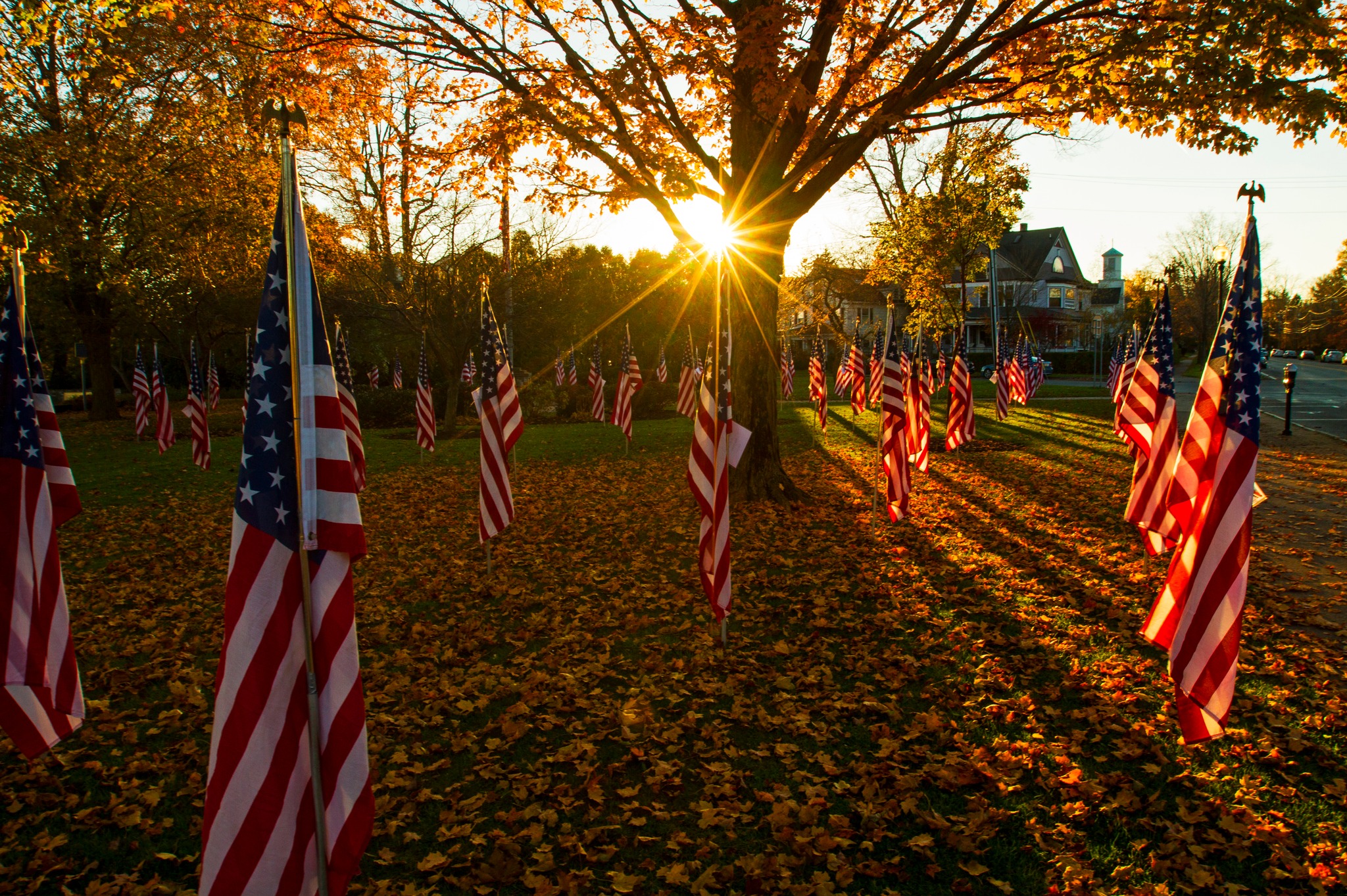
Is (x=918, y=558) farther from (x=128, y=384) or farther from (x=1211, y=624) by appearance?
(x=128, y=384)

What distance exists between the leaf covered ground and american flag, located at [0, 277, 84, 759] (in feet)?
1.82

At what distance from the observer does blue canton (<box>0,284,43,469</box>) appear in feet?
15.4

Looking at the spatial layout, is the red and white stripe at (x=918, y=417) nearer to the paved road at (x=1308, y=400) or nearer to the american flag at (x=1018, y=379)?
the paved road at (x=1308, y=400)

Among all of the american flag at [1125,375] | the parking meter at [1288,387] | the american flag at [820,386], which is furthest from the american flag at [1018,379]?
the parking meter at [1288,387]

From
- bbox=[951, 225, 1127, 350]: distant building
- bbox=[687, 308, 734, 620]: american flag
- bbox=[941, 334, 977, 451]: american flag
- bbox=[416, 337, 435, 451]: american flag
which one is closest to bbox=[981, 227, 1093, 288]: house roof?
bbox=[951, 225, 1127, 350]: distant building

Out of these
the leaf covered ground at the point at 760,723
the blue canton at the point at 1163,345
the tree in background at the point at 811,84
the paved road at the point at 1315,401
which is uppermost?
the tree in background at the point at 811,84

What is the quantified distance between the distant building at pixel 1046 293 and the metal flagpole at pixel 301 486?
62714mm

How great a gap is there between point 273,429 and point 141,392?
21066 millimetres

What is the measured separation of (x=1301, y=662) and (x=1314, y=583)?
9.25 ft

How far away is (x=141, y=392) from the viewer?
66.6 feet

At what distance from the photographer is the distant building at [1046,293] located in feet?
218

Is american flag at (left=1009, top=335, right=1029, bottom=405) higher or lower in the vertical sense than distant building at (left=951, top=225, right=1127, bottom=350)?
lower

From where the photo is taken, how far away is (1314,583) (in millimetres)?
8523

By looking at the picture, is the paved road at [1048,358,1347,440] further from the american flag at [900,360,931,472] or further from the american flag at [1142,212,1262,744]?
the american flag at [1142,212,1262,744]
